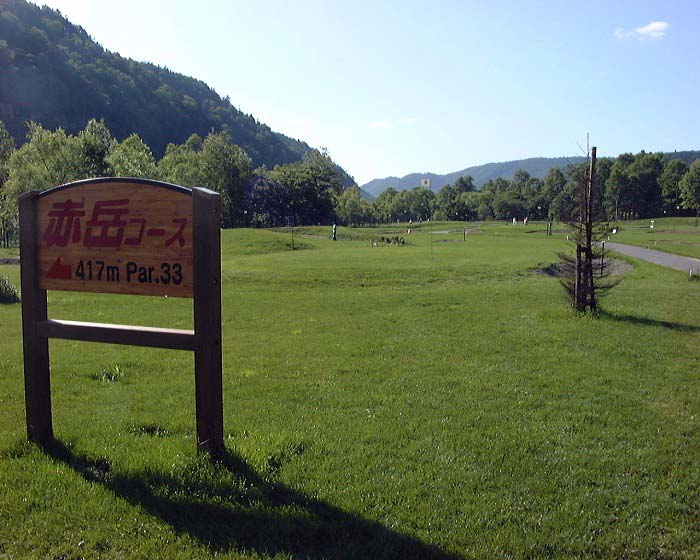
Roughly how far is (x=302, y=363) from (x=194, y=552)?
18.7 feet

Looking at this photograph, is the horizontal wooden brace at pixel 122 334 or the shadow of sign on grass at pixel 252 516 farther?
the horizontal wooden brace at pixel 122 334

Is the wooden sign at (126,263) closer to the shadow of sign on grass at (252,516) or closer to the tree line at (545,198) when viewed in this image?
the shadow of sign on grass at (252,516)

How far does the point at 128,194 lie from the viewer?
205 inches

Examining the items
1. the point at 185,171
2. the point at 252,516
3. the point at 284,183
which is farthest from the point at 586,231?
the point at 284,183

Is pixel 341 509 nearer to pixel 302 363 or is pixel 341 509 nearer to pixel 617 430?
pixel 617 430

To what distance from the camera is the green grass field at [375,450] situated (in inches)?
158

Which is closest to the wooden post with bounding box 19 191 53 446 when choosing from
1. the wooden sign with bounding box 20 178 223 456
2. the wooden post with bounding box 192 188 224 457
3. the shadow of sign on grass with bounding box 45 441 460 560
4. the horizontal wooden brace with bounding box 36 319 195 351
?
the wooden sign with bounding box 20 178 223 456

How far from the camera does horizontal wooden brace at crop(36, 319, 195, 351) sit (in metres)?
5.09

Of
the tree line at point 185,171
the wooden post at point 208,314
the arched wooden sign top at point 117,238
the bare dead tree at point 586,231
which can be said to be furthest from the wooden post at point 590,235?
the tree line at point 185,171

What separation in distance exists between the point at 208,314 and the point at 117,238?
3.90ft

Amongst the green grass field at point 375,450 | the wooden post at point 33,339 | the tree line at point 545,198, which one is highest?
the tree line at point 545,198

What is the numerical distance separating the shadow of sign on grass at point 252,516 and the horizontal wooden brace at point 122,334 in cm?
109

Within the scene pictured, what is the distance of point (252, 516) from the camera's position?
168 inches

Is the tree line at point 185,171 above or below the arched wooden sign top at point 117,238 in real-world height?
above
